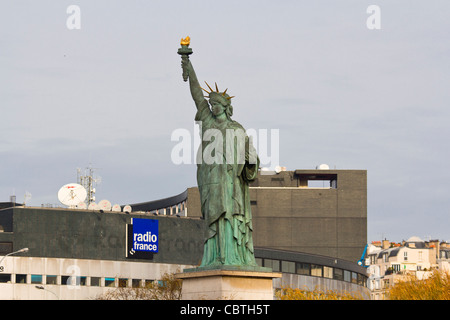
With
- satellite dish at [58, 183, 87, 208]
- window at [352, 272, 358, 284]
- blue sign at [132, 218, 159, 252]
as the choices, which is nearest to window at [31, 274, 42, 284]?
satellite dish at [58, 183, 87, 208]

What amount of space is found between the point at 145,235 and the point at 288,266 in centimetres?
1502

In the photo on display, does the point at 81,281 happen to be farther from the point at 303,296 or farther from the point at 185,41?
the point at 185,41

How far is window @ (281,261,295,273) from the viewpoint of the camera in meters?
121

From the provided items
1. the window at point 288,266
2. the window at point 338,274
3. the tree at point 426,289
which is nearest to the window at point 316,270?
the window at point 338,274

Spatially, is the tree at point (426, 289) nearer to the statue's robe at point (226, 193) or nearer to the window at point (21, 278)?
the statue's robe at point (226, 193)

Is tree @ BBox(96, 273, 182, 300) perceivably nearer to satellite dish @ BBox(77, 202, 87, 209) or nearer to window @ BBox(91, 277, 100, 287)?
window @ BBox(91, 277, 100, 287)

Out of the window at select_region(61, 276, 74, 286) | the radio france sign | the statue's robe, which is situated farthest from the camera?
the radio france sign

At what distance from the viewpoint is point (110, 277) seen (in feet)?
373

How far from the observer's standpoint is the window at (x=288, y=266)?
12057 cm

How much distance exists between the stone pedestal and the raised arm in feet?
23.0

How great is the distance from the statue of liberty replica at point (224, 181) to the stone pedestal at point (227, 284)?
0.57 meters
